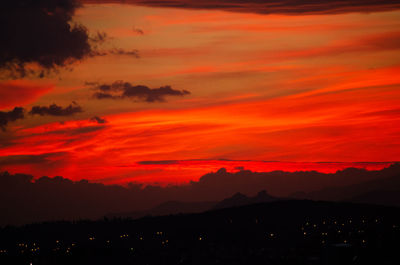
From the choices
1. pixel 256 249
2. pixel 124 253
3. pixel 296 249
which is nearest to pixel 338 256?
pixel 296 249

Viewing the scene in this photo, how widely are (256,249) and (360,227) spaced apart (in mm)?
15004

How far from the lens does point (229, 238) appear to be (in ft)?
253

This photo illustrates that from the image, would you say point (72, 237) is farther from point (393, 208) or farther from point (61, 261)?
point (393, 208)

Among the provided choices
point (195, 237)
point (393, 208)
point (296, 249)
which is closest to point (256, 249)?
point (296, 249)

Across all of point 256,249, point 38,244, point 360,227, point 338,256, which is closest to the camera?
point 338,256

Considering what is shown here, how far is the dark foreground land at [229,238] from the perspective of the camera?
61.6 metres

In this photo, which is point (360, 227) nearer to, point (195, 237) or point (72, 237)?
point (195, 237)

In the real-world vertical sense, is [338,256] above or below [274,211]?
below

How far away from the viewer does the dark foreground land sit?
6156cm

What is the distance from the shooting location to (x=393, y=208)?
308 ft

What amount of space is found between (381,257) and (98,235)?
132ft

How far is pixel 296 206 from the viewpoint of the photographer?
9644 cm

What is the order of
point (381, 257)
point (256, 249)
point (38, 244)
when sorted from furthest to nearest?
1. point (38, 244)
2. point (256, 249)
3. point (381, 257)

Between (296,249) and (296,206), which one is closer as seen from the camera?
(296,249)
